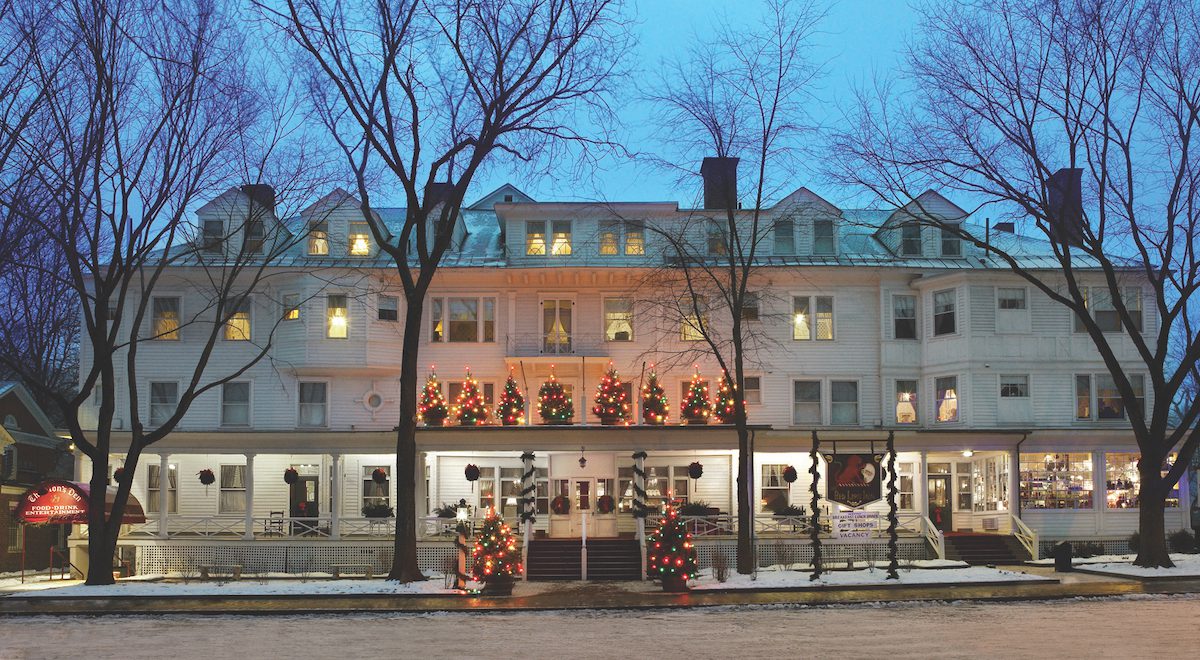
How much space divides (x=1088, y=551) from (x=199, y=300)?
2869cm

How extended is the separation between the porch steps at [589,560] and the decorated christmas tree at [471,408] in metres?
4.06

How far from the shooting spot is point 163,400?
1496 inches

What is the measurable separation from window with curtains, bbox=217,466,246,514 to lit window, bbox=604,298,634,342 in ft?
41.5

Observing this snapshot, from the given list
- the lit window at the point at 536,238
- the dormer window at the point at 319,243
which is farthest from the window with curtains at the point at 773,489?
the dormer window at the point at 319,243

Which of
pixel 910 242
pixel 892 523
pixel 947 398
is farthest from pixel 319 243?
pixel 947 398

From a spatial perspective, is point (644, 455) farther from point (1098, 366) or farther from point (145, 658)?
point (145, 658)

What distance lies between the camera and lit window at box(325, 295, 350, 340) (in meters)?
37.0

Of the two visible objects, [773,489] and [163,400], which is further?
[163,400]

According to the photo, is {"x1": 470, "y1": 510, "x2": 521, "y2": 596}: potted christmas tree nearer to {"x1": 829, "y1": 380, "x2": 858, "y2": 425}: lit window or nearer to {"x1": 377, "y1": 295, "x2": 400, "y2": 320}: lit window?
{"x1": 377, "y1": 295, "x2": 400, "y2": 320}: lit window

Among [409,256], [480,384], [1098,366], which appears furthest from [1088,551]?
[409,256]

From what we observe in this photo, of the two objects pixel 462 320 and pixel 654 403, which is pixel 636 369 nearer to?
pixel 654 403

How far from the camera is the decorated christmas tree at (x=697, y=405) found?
114ft

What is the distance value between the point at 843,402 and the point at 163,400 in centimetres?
2201

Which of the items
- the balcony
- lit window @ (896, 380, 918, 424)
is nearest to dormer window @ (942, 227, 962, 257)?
lit window @ (896, 380, 918, 424)
